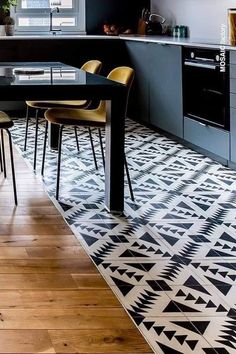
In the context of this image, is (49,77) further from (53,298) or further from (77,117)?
(53,298)

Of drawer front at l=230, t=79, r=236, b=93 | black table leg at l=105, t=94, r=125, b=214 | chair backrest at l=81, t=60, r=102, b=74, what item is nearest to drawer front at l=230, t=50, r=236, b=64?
drawer front at l=230, t=79, r=236, b=93

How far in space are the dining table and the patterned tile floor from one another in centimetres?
18

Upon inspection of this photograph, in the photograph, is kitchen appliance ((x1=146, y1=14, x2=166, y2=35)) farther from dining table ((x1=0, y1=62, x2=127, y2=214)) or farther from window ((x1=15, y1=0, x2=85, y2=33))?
dining table ((x1=0, y1=62, x2=127, y2=214))

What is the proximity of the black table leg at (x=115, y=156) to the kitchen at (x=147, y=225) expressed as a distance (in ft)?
0.30

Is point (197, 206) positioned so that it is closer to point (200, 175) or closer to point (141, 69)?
point (200, 175)

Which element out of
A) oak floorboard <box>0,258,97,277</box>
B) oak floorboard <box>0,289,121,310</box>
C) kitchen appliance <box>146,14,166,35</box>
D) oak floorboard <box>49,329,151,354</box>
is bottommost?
oak floorboard <box>49,329,151,354</box>

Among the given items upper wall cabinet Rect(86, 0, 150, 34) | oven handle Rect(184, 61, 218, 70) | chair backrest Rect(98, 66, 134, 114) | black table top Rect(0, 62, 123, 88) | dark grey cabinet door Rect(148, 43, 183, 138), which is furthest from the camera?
upper wall cabinet Rect(86, 0, 150, 34)

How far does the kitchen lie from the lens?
244 cm

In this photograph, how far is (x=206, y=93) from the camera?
17.6 feet

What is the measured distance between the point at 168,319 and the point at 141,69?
15.4 feet

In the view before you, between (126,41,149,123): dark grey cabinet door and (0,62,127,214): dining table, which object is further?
(126,41,149,123): dark grey cabinet door

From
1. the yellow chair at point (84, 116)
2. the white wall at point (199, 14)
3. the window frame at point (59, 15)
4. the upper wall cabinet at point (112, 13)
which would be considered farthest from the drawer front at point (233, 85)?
the window frame at point (59, 15)

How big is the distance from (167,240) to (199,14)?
3640 mm

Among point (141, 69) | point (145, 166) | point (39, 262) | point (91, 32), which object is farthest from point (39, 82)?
point (91, 32)
